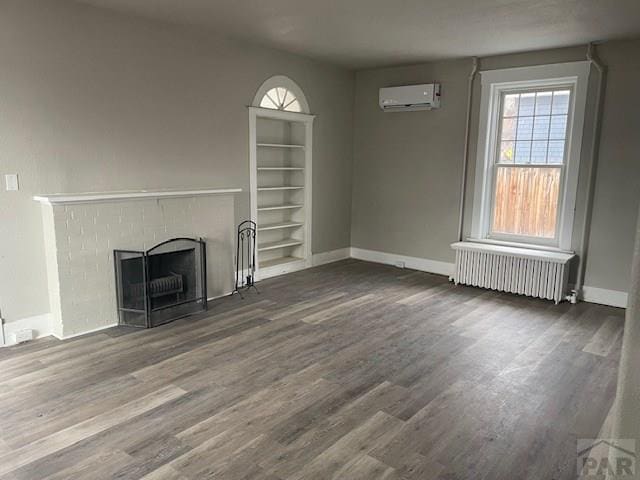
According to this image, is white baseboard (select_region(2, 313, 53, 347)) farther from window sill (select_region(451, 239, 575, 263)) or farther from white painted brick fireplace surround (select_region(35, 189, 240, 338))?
window sill (select_region(451, 239, 575, 263))

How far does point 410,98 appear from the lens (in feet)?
19.9

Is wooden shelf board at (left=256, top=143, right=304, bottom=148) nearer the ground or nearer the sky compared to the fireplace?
nearer the sky

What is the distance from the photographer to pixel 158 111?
14.6 ft

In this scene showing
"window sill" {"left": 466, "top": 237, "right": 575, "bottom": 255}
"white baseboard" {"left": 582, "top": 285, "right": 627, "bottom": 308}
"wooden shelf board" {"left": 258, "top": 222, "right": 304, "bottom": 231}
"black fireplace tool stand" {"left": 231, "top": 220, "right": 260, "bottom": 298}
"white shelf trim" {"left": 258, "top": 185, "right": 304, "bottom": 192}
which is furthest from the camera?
"wooden shelf board" {"left": 258, "top": 222, "right": 304, "bottom": 231}

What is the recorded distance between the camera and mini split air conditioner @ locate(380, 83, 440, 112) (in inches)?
232

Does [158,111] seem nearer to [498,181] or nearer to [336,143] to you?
[336,143]

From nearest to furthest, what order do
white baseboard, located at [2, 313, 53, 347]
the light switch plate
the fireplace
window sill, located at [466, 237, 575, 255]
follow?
the light switch plate → white baseboard, located at [2, 313, 53, 347] → the fireplace → window sill, located at [466, 237, 575, 255]

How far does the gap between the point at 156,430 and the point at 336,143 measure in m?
4.86

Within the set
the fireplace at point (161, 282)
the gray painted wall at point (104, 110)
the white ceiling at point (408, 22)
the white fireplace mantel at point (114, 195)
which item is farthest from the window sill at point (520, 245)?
the fireplace at point (161, 282)

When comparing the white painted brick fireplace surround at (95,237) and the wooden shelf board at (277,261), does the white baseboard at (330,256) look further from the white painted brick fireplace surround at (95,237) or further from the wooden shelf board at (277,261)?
the white painted brick fireplace surround at (95,237)

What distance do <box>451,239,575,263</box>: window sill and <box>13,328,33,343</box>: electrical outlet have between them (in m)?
4.46

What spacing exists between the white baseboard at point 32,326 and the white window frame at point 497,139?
472cm

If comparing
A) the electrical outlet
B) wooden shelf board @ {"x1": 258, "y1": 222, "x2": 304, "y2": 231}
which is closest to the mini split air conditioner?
wooden shelf board @ {"x1": 258, "y1": 222, "x2": 304, "y2": 231}

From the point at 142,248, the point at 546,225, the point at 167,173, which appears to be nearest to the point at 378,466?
the point at 142,248
